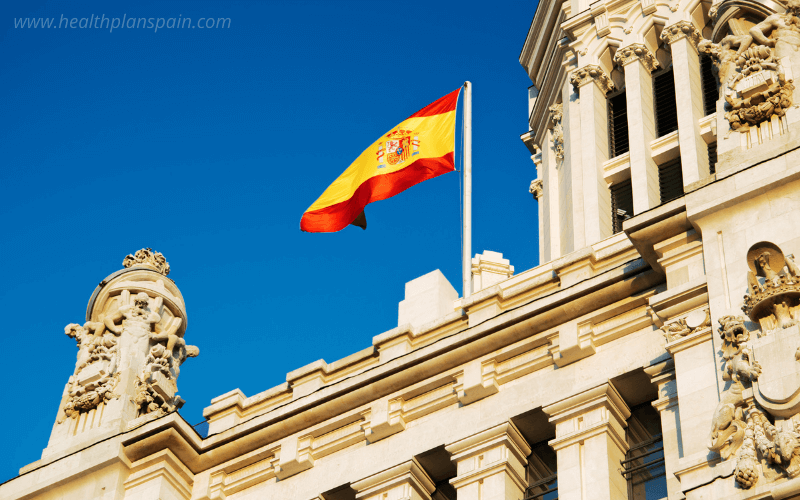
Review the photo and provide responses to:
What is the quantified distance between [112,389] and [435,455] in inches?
322

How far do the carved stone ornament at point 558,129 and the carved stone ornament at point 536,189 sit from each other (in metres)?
2.16

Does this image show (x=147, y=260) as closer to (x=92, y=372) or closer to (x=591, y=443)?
(x=92, y=372)

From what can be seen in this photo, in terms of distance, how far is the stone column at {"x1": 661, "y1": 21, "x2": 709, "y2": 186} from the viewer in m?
38.1

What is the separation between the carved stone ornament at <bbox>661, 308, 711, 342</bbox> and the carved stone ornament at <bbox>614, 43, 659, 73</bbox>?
20.1 m

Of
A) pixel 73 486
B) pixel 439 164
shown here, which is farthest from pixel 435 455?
pixel 439 164

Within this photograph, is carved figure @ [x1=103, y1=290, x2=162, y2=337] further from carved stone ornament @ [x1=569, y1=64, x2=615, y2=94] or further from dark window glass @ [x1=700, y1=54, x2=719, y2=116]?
dark window glass @ [x1=700, y1=54, x2=719, y2=116]

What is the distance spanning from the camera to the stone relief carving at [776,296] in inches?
846

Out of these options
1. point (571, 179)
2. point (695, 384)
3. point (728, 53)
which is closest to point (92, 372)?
point (695, 384)

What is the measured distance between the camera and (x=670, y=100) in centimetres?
4178

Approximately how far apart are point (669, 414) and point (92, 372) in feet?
44.5

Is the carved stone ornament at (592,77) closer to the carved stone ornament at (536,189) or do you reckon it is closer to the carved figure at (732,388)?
the carved stone ornament at (536,189)

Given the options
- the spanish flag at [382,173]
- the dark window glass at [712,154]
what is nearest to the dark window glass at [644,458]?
the spanish flag at [382,173]

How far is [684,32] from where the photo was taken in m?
41.4

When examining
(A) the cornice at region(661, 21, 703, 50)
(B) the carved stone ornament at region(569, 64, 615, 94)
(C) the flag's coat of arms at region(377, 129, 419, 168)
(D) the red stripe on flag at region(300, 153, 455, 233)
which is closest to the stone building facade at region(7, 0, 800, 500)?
(D) the red stripe on flag at region(300, 153, 455, 233)
